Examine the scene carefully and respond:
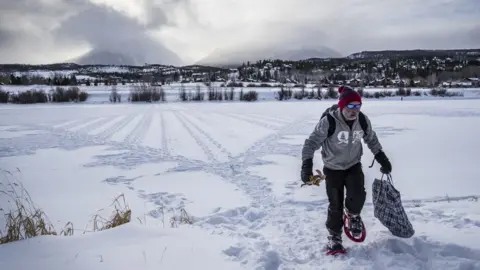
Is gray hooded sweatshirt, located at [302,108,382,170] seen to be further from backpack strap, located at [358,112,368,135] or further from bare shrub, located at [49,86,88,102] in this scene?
bare shrub, located at [49,86,88,102]

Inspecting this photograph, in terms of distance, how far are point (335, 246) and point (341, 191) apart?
52cm

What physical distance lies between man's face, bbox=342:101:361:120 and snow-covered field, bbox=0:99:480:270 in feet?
4.13

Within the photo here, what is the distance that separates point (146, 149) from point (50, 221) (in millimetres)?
6143

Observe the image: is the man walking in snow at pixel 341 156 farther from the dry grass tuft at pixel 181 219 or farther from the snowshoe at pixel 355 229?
the dry grass tuft at pixel 181 219

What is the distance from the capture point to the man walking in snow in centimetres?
323

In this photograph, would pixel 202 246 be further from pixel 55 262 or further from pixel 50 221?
pixel 50 221

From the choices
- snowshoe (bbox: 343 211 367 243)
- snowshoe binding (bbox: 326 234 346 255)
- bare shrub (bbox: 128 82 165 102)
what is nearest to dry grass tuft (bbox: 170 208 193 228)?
Result: snowshoe binding (bbox: 326 234 346 255)

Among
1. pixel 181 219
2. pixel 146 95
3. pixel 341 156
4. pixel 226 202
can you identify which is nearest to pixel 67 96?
pixel 146 95

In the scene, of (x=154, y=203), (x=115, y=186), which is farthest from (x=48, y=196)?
(x=154, y=203)

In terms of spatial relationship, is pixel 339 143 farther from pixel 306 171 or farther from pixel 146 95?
pixel 146 95

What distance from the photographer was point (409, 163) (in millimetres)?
8125

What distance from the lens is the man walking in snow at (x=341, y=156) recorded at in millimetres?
3230

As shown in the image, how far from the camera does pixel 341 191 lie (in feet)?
11.1

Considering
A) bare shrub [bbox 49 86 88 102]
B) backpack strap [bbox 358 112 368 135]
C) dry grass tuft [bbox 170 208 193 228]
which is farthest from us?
bare shrub [bbox 49 86 88 102]
